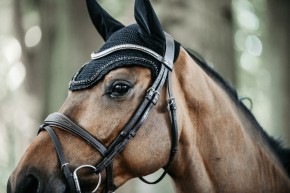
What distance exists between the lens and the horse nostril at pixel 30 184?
259 centimetres

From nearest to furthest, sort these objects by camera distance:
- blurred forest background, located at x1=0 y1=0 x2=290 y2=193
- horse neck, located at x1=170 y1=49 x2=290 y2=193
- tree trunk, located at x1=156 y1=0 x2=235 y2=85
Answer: horse neck, located at x1=170 y1=49 x2=290 y2=193 → tree trunk, located at x1=156 y1=0 x2=235 y2=85 → blurred forest background, located at x1=0 y1=0 x2=290 y2=193

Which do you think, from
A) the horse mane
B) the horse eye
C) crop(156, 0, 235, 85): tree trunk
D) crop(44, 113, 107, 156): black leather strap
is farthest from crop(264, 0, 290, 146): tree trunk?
crop(44, 113, 107, 156): black leather strap

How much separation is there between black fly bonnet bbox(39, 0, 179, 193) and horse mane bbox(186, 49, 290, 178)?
1.48 ft

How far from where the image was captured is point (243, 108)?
3580 millimetres

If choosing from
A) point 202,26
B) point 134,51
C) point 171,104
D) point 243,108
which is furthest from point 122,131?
point 202,26

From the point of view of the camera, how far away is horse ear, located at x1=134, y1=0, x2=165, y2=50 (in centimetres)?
291

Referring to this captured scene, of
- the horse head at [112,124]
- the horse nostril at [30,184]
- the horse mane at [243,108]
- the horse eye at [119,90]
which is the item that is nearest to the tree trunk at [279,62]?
the horse mane at [243,108]

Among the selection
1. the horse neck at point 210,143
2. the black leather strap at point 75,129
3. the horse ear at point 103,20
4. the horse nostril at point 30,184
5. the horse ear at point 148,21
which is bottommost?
the horse nostril at point 30,184

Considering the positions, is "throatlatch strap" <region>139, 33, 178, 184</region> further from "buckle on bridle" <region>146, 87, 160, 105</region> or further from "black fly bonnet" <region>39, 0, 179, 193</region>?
"buckle on bridle" <region>146, 87, 160, 105</region>

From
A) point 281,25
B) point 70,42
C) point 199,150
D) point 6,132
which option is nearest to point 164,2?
point 70,42

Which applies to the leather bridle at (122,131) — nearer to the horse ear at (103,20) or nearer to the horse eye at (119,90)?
the horse eye at (119,90)

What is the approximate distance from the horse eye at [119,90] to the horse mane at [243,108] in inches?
32.3

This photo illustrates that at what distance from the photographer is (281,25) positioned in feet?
24.6

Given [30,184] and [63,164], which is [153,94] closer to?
[63,164]
